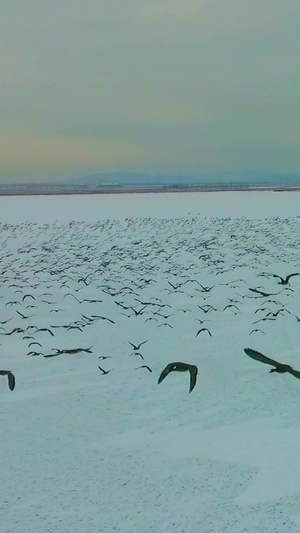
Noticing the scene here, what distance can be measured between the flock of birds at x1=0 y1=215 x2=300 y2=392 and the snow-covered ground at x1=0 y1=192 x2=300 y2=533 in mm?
39

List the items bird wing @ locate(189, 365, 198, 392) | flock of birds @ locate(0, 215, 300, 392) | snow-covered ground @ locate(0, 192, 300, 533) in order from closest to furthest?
1. snow-covered ground @ locate(0, 192, 300, 533)
2. bird wing @ locate(189, 365, 198, 392)
3. flock of birds @ locate(0, 215, 300, 392)

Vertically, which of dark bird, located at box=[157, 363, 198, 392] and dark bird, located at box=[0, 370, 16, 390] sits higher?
dark bird, located at box=[157, 363, 198, 392]

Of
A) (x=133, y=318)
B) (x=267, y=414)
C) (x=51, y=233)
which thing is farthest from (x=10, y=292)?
(x=51, y=233)

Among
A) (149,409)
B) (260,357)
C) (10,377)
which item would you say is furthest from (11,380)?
(260,357)

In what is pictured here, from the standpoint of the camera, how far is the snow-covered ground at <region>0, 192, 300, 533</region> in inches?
87.2

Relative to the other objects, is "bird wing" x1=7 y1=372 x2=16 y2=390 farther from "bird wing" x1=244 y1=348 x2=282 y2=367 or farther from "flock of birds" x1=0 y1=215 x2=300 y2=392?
"bird wing" x1=244 y1=348 x2=282 y2=367

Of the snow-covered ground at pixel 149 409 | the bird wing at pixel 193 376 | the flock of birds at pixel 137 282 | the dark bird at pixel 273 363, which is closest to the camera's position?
the snow-covered ground at pixel 149 409

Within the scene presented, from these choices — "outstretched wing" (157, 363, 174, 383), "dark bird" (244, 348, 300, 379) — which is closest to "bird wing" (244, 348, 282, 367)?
"dark bird" (244, 348, 300, 379)

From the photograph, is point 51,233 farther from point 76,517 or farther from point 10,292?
point 76,517

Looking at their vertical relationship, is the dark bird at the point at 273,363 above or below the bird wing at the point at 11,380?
above

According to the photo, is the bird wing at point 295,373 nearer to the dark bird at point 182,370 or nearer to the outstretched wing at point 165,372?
the dark bird at point 182,370

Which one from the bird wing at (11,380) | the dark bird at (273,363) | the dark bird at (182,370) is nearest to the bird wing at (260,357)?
the dark bird at (273,363)

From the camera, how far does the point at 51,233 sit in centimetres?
1563

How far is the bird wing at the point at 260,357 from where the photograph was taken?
3788mm
